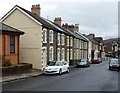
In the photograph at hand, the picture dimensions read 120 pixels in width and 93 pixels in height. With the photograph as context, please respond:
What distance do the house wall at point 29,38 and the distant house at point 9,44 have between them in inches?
172

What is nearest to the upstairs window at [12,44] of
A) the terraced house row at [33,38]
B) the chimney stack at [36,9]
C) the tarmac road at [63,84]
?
the terraced house row at [33,38]

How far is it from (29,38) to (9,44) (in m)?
6.31

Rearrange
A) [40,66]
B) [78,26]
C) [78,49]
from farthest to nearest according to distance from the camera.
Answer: [78,26] → [78,49] → [40,66]

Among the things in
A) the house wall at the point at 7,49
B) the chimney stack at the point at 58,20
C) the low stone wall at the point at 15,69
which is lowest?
the low stone wall at the point at 15,69

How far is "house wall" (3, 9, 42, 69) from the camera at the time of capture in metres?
33.8

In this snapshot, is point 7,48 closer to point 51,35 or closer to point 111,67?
point 51,35

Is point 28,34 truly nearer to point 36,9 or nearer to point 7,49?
point 7,49

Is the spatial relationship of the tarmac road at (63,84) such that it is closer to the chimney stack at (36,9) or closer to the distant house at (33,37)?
the distant house at (33,37)

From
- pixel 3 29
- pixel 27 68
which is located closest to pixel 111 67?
pixel 27 68

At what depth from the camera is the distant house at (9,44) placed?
27.7 meters

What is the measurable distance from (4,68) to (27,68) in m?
5.01

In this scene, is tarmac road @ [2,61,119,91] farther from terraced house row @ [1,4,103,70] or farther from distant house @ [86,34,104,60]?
→ distant house @ [86,34,104,60]

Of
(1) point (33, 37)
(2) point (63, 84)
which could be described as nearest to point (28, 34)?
(1) point (33, 37)

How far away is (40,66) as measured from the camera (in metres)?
33.5
